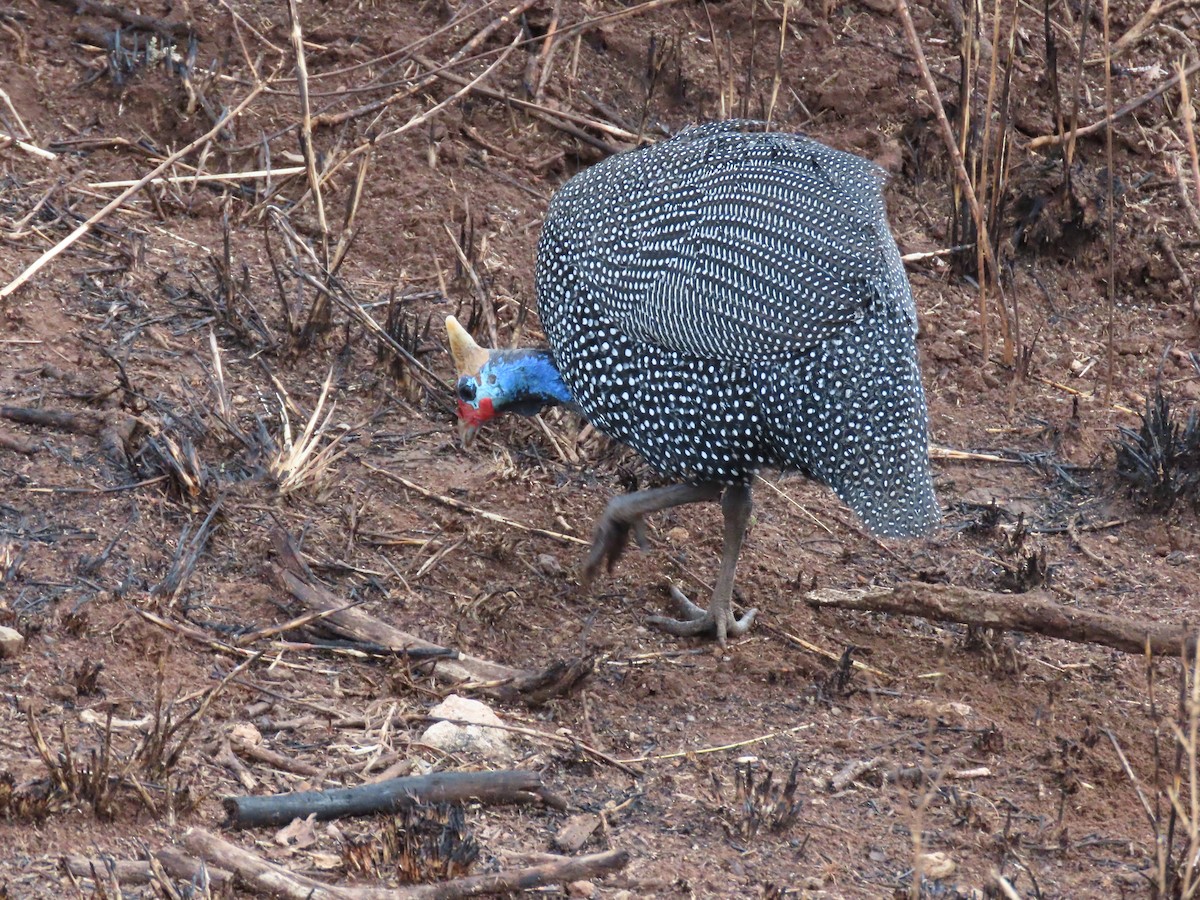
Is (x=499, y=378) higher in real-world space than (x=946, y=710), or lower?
higher

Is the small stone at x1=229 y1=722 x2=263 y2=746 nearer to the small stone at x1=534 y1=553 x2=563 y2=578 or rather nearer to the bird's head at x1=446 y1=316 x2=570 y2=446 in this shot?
the small stone at x1=534 y1=553 x2=563 y2=578

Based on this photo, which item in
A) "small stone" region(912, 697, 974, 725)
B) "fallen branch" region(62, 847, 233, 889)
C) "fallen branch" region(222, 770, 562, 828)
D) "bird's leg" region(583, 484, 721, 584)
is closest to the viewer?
"fallen branch" region(62, 847, 233, 889)

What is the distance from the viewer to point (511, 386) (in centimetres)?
476

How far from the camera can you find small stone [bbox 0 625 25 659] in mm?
3473

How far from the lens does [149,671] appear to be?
3631 mm

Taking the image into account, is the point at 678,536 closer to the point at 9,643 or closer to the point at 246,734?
the point at 246,734

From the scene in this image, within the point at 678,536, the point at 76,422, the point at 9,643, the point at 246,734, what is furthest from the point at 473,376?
the point at 9,643

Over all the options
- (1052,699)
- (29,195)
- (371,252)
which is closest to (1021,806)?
(1052,699)

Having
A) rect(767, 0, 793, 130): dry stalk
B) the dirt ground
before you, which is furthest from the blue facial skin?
rect(767, 0, 793, 130): dry stalk

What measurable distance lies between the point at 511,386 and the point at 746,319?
3.34ft

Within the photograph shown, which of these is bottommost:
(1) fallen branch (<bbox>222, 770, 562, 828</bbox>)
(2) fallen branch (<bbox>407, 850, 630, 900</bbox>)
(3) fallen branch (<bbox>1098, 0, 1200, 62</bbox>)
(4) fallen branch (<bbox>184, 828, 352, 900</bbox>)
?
(1) fallen branch (<bbox>222, 770, 562, 828</bbox>)

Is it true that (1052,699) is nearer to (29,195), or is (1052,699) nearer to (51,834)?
(51,834)

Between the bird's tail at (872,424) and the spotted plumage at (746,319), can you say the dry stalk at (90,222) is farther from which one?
the bird's tail at (872,424)

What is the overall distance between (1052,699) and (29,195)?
162 inches
